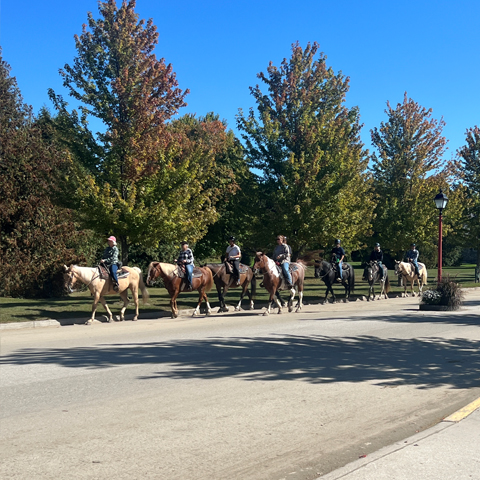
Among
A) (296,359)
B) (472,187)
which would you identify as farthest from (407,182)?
(296,359)

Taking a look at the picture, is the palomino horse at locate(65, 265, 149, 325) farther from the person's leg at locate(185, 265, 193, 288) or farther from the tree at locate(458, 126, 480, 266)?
the tree at locate(458, 126, 480, 266)

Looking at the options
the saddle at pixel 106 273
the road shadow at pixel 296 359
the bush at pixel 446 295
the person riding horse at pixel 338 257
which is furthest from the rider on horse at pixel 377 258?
the road shadow at pixel 296 359

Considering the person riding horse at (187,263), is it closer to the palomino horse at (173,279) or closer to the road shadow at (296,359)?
the palomino horse at (173,279)

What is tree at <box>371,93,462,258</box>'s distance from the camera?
39.9m

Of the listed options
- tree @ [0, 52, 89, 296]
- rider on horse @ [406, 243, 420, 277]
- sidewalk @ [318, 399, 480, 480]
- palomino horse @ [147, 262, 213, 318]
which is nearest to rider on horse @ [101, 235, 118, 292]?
palomino horse @ [147, 262, 213, 318]

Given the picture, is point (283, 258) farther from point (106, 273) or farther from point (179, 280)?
point (106, 273)

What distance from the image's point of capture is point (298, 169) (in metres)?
28.5

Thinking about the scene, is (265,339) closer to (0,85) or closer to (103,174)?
(103,174)

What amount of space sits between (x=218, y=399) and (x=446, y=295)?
15695 mm

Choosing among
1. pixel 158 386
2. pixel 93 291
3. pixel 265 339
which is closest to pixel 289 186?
pixel 93 291

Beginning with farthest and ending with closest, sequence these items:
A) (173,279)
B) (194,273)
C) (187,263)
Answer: (194,273), (187,263), (173,279)

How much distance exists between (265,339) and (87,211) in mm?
11340

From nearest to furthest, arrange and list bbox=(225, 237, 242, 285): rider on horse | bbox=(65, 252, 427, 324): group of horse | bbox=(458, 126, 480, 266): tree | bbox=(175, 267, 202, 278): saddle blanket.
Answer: bbox=(65, 252, 427, 324): group of horse < bbox=(175, 267, 202, 278): saddle blanket < bbox=(225, 237, 242, 285): rider on horse < bbox=(458, 126, 480, 266): tree

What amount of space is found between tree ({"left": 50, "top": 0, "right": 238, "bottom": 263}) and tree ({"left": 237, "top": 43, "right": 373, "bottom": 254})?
611cm
